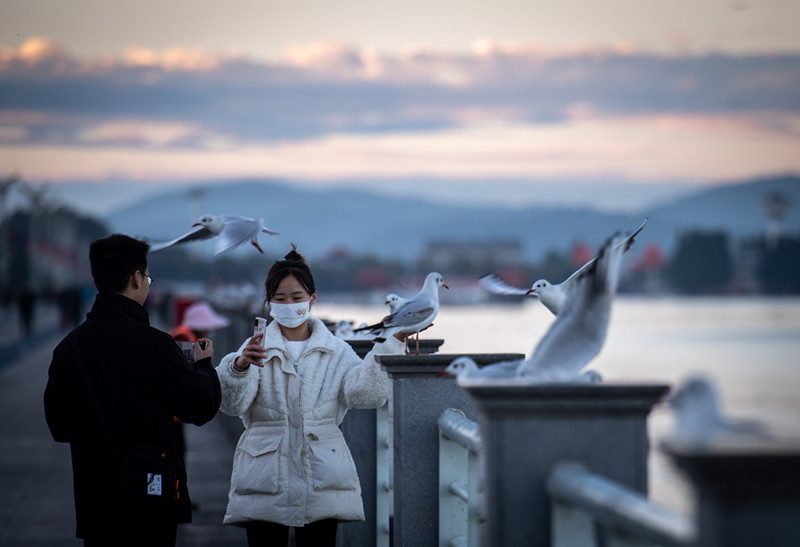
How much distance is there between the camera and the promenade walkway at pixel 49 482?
28.6 ft

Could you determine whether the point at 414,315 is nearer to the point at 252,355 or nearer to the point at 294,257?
the point at 294,257

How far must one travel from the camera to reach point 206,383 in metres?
4.41

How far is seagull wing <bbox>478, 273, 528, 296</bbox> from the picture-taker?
17.3ft

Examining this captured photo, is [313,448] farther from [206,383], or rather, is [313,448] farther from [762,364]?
[762,364]

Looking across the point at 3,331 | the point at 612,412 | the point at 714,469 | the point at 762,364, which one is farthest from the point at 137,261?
the point at 762,364

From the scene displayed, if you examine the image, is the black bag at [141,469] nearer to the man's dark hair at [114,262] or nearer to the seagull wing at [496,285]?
the man's dark hair at [114,262]

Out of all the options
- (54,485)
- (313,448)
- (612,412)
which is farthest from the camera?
(54,485)

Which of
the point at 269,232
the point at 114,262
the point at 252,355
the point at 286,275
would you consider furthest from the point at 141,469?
the point at 269,232

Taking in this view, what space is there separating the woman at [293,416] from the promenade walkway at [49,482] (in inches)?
149

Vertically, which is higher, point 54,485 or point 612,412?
point 612,412

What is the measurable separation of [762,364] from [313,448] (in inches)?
2799

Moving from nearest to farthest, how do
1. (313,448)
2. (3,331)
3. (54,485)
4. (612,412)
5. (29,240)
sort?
(612,412), (313,448), (54,485), (3,331), (29,240)

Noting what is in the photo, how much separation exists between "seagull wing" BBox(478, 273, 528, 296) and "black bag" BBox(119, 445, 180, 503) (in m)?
1.81

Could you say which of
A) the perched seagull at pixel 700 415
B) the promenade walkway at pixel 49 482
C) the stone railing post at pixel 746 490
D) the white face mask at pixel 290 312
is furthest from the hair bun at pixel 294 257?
the promenade walkway at pixel 49 482
